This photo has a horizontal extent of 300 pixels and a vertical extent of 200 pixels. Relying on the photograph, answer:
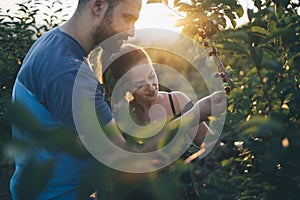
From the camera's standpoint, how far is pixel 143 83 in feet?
10.2

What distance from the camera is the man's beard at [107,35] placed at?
2242 mm

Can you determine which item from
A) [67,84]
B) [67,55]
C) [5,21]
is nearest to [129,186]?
[67,84]

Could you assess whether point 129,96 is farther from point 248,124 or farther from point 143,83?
point 248,124

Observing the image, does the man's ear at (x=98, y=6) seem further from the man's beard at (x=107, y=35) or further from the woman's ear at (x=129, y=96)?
the woman's ear at (x=129, y=96)

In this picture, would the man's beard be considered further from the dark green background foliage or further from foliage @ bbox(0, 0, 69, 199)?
foliage @ bbox(0, 0, 69, 199)

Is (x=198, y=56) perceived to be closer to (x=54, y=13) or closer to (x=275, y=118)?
(x=275, y=118)

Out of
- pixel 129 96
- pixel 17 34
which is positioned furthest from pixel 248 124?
pixel 17 34

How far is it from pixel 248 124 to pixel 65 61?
107 cm

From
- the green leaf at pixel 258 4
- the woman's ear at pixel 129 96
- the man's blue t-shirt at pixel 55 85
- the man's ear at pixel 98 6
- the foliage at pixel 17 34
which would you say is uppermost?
the green leaf at pixel 258 4

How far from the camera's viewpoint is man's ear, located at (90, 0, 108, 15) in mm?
2201

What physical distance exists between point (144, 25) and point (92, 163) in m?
1.74

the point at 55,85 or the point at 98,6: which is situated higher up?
the point at 98,6

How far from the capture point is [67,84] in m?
1.91

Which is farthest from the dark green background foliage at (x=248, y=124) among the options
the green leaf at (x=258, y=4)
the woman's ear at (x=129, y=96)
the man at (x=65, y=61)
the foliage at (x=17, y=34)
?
the foliage at (x=17, y=34)
